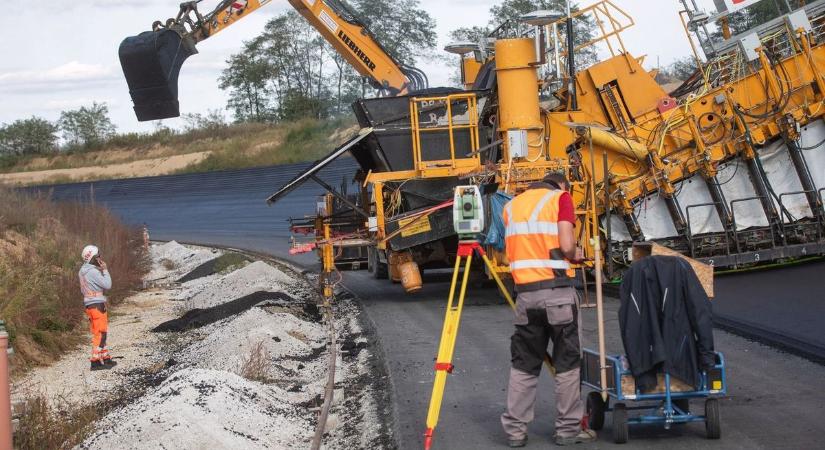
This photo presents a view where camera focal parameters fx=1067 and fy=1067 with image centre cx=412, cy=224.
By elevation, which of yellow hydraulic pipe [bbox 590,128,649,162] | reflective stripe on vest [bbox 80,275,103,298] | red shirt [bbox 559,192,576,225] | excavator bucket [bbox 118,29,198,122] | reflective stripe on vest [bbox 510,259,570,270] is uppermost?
excavator bucket [bbox 118,29,198,122]

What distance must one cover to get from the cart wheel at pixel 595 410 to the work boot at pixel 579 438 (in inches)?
8.9

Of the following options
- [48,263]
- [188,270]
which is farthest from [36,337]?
[188,270]

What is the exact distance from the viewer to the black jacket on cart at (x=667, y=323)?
23.7 ft

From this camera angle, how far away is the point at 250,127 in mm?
66062

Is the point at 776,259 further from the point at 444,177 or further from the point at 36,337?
the point at 36,337

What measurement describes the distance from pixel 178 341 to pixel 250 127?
166 feet

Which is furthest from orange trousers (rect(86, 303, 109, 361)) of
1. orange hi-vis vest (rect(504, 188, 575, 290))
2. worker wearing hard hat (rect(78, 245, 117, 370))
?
orange hi-vis vest (rect(504, 188, 575, 290))

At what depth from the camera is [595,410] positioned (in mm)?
7715

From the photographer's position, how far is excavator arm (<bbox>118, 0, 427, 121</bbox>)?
19.1m

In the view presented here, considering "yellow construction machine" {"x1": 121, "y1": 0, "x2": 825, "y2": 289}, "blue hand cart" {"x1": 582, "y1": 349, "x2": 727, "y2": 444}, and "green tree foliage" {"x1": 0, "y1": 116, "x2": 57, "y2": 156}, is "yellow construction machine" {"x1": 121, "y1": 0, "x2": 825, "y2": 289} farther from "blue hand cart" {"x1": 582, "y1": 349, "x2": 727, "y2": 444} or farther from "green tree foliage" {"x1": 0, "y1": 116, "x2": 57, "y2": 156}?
"green tree foliage" {"x1": 0, "y1": 116, "x2": 57, "y2": 156}

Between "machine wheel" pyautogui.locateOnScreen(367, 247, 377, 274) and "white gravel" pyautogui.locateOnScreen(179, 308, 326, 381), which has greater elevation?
"machine wheel" pyautogui.locateOnScreen(367, 247, 377, 274)

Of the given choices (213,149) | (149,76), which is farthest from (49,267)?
(213,149)

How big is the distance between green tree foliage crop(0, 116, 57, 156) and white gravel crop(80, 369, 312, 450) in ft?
252

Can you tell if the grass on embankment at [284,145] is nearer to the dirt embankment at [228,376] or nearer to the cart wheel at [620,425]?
the dirt embankment at [228,376]
